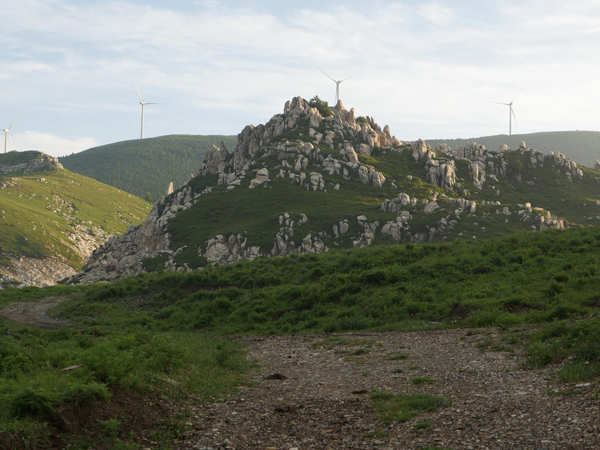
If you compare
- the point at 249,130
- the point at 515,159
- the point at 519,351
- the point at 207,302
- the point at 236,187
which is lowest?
the point at 207,302

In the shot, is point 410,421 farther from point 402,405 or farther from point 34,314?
point 34,314

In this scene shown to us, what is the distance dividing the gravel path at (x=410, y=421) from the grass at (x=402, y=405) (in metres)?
0.30

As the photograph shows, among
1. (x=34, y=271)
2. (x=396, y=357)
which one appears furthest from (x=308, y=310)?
(x=34, y=271)

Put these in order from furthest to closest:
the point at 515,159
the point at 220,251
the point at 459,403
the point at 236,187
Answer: the point at 515,159 → the point at 236,187 → the point at 220,251 → the point at 459,403

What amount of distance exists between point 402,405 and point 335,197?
114 metres

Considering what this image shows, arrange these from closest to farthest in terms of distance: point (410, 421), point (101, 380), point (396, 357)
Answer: point (410, 421)
point (101, 380)
point (396, 357)

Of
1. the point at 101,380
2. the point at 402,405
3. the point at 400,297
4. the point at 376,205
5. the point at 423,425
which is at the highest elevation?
the point at 376,205

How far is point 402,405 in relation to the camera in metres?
15.9

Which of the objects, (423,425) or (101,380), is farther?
(101,380)

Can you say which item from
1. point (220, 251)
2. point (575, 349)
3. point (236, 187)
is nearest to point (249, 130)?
point (236, 187)

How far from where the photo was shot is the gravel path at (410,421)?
1252 centimetres

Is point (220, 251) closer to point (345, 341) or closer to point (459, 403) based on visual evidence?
point (345, 341)

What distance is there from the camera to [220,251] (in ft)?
335

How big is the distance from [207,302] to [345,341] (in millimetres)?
22289
